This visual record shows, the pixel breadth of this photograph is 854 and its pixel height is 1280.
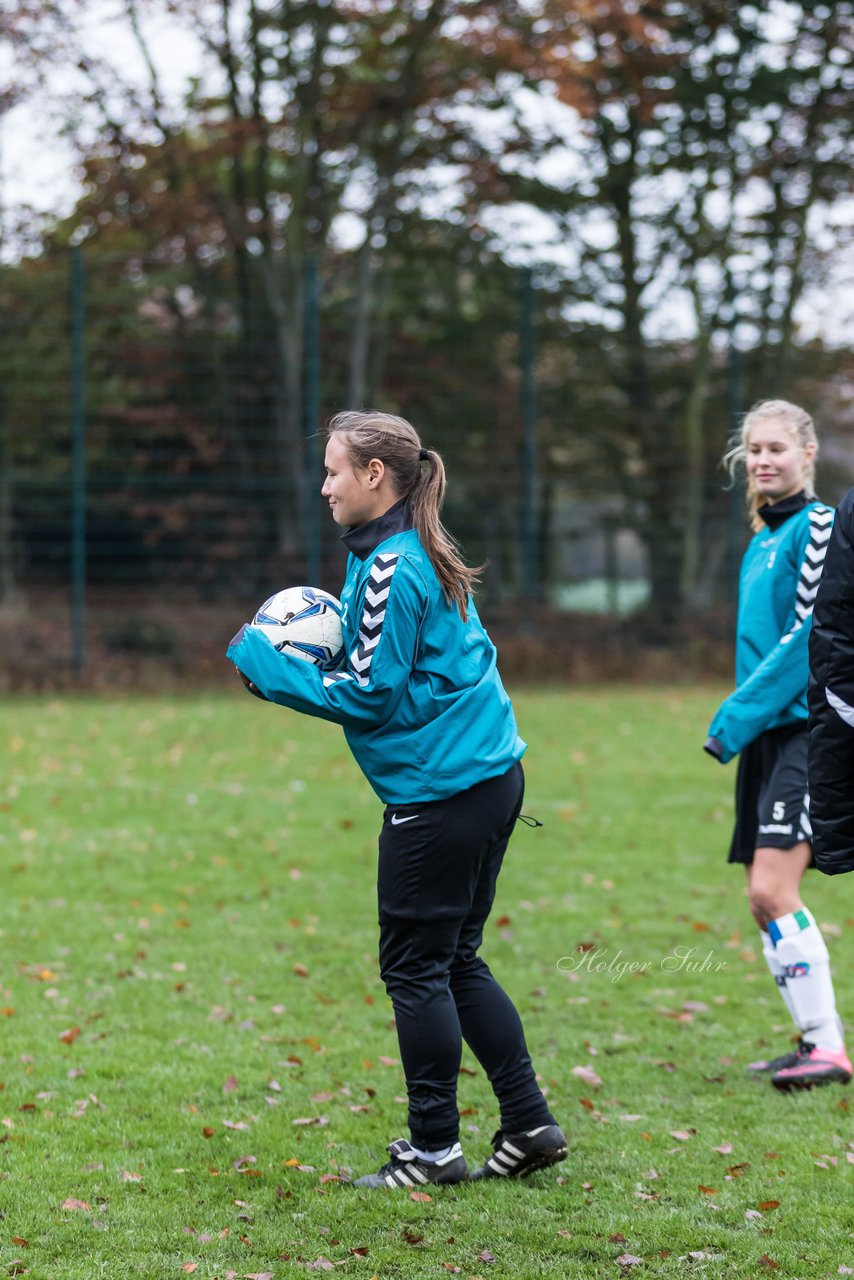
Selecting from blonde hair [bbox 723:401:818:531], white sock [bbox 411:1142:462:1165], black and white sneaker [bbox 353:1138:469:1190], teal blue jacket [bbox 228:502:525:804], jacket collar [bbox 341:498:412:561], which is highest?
blonde hair [bbox 723:401:818:531]

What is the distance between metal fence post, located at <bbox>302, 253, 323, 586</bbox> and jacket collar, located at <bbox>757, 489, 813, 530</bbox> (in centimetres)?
1410

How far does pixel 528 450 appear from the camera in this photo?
20453 mm

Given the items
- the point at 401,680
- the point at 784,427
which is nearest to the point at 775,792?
the point at 784,427

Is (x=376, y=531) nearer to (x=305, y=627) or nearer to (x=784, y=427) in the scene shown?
(x=305, y=627)

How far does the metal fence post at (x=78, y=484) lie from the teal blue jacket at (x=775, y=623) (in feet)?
47.9

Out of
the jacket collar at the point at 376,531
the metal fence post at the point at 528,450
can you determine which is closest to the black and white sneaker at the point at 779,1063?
the jacket collar at the point at 376,531

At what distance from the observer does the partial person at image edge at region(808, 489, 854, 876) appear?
322 cm

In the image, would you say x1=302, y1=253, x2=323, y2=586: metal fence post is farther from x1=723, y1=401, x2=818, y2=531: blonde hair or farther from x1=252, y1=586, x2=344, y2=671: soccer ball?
x1=252, y1=586, x2=344, y2=671: soccer ball

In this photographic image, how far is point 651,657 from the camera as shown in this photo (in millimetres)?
20422

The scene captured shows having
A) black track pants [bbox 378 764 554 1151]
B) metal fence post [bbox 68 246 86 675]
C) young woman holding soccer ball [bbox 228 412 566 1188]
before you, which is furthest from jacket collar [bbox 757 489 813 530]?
metal fence post [bbox 68 246 86 675]

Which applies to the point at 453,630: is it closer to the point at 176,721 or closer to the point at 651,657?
the point at 176,721

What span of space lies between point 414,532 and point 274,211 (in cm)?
1862

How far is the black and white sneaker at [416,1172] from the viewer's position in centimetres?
415

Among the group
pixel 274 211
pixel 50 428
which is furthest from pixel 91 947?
pixel 274 211
